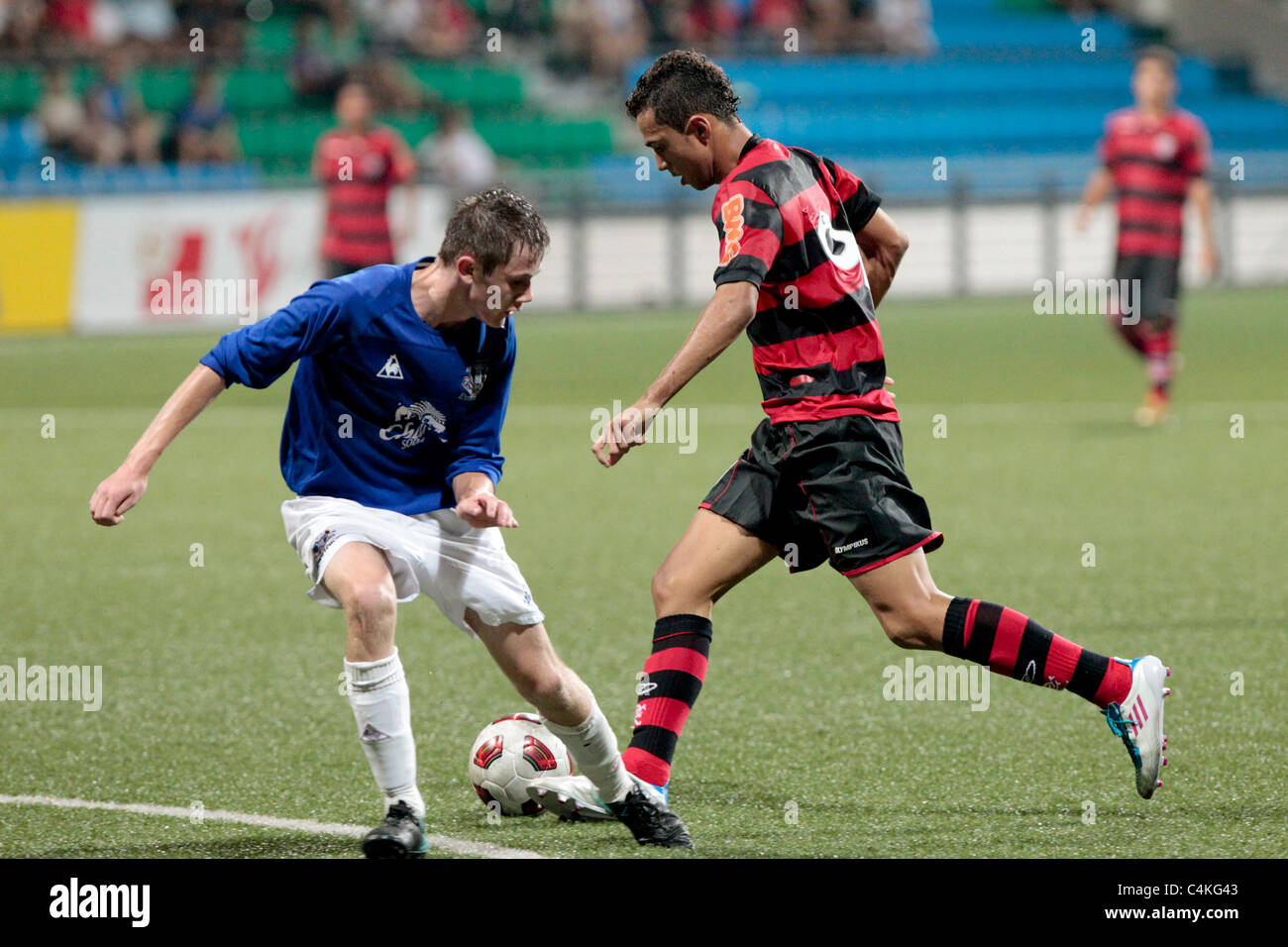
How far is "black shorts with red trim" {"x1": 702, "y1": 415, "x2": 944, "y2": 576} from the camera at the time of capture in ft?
13.9

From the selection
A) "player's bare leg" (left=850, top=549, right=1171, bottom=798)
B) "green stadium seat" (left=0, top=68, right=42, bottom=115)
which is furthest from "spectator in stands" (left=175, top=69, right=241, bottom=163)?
"player's bare leg" (left=850, top=549, right=1171, bottom=798)

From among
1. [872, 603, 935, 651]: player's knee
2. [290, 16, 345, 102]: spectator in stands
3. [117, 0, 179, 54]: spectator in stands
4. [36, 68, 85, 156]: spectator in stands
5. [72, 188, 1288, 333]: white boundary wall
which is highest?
[117, 0, 179, 54]: spectator in stands

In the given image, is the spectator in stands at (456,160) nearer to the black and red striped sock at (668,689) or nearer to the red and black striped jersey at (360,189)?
the red and black striped jersey at (360,189)

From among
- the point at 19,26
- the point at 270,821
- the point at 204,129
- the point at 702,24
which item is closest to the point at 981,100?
the point at 702,24

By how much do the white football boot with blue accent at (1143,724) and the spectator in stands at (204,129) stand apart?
58.4 feet

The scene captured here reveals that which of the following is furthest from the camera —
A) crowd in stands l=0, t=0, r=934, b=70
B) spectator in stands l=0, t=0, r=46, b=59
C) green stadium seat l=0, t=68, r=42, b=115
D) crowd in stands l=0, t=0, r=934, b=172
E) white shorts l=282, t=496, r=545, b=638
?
crowd in stands l=0, t=0, r=934, b=70

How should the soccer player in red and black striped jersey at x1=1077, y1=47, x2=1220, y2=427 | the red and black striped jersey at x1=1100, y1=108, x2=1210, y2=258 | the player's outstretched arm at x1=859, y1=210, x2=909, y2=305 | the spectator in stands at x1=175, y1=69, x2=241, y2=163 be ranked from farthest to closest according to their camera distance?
the spectator in stands at x1=175, y1=69, x2=241, y2=163 < the red and black striped jersey at x1=1100, y1=108, x2=1210, y2=258 < the soccer player in red and black striped jersey at x1=1077, y1=47, x2=1220, y2=427 < the player's outstretched arm at x1=859, y1=210, x2=909, y2=305

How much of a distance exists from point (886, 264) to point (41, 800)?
8.37 feet

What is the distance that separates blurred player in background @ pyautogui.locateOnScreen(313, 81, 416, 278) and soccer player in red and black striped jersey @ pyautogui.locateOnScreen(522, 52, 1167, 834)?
999 cm

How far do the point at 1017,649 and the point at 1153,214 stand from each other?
8338 mm

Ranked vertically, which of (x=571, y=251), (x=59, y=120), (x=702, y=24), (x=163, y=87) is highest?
(x=702, y=24)

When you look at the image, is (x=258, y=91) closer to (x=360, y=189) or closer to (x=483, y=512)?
(x=360, y=189)

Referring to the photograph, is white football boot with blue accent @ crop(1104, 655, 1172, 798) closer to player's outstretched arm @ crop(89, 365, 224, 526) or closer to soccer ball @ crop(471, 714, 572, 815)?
soccer ball @ crop(471, 714, 572, 815)

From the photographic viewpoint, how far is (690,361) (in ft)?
13.0
